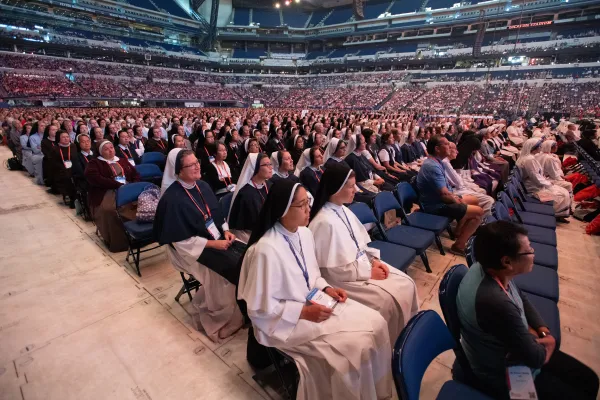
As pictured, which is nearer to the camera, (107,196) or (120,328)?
(120,328)

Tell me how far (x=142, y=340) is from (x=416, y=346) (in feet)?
8.13

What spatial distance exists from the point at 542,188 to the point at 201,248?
6252mm

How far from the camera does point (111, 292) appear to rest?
333cm

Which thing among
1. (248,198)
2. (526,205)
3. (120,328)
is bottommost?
(120,328)

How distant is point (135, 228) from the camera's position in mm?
3582

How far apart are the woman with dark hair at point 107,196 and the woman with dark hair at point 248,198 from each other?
6.07 ft

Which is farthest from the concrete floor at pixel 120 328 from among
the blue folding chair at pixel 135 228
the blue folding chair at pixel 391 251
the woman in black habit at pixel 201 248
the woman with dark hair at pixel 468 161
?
the woman with dark hair at pixel 468 161

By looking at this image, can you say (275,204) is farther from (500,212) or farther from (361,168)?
(361,168)

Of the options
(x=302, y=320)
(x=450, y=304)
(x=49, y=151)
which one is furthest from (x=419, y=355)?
(x=49, y=151)

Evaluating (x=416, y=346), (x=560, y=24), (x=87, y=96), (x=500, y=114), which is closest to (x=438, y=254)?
(x=416, y=346)

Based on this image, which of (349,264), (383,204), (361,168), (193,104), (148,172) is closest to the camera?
(349,264)

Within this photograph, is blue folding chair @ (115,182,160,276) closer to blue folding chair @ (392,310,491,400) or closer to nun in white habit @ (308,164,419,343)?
nun in white habit @ (308,164,419,343)

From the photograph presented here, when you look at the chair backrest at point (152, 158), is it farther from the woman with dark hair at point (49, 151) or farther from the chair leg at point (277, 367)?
the chair leg at point (277, 367)

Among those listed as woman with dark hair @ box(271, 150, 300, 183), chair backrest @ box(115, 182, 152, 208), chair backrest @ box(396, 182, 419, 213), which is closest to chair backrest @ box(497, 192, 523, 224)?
chair backrest @ box(396, 182, 419, 213)
